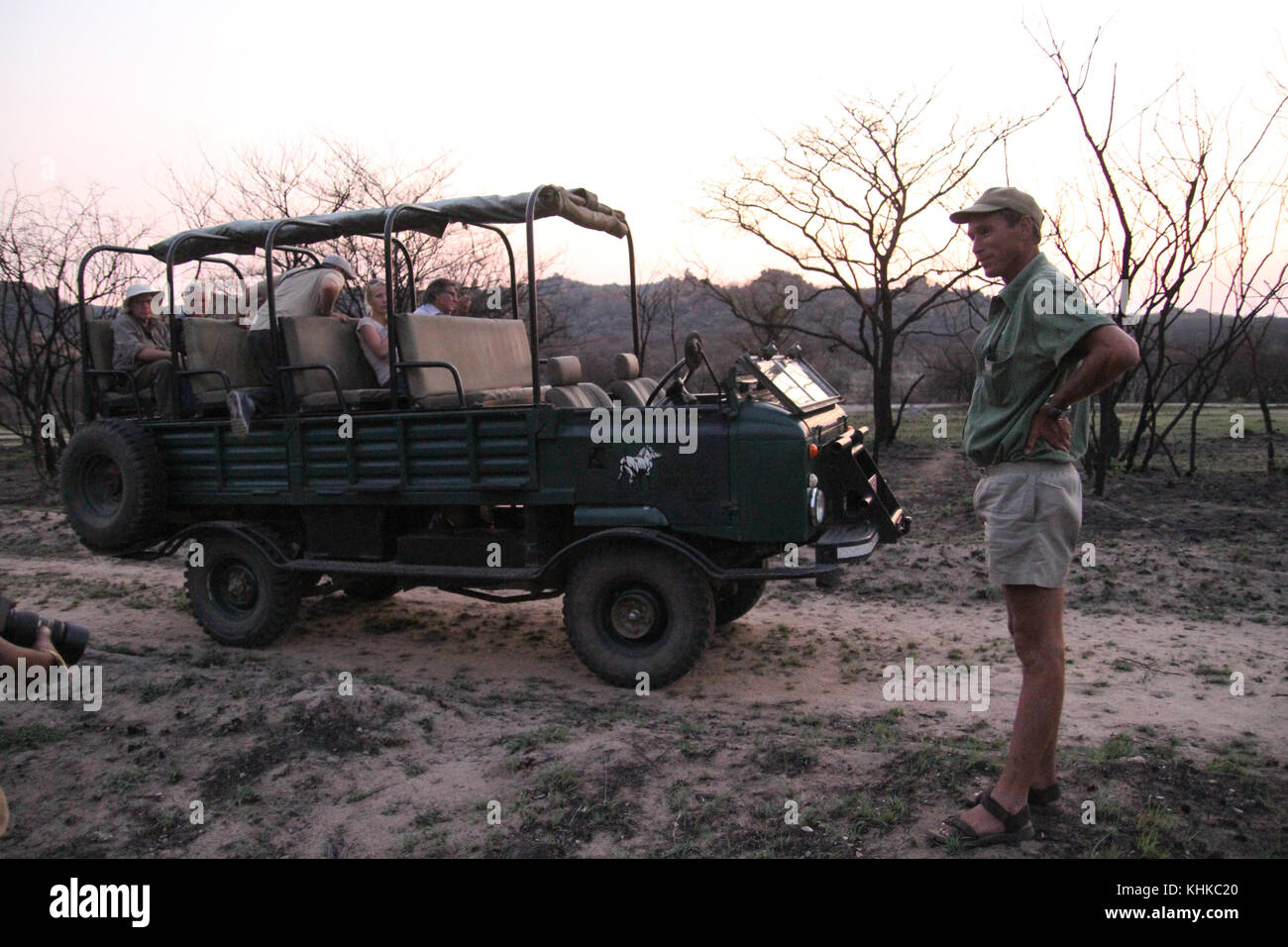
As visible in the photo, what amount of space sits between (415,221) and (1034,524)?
4882mm

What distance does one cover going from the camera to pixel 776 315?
22.1 m

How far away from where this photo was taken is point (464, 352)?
279 inches

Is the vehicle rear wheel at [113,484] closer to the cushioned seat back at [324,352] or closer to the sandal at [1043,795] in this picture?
the cushioned seat back at [324,352]

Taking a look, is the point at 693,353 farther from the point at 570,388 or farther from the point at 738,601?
the point at 738,601

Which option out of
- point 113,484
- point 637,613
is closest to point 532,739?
point 637,613

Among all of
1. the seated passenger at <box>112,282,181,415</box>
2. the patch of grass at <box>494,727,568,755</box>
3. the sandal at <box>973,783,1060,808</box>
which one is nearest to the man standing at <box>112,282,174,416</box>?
the seated passenger at <box>112,282,181,415</box>

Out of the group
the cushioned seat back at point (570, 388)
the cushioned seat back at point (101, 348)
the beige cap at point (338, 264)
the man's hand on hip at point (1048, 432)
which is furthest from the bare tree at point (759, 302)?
the man's hand on hip at point (1048, 432)

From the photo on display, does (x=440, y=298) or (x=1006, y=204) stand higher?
(x=440, y=298)

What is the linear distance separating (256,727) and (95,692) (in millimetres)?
1239

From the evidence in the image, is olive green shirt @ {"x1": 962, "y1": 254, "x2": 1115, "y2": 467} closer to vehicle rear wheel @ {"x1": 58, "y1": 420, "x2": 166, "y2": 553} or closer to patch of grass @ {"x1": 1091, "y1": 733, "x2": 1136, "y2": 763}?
patch of grass @ {"x1": 1091, "y1": 733, "x2": 1136, "y2": 763}

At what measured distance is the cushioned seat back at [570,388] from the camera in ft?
20.3

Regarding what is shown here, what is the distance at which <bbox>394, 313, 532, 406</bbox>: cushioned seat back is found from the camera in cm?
655

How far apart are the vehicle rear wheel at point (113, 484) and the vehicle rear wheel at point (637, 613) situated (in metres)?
3.26
